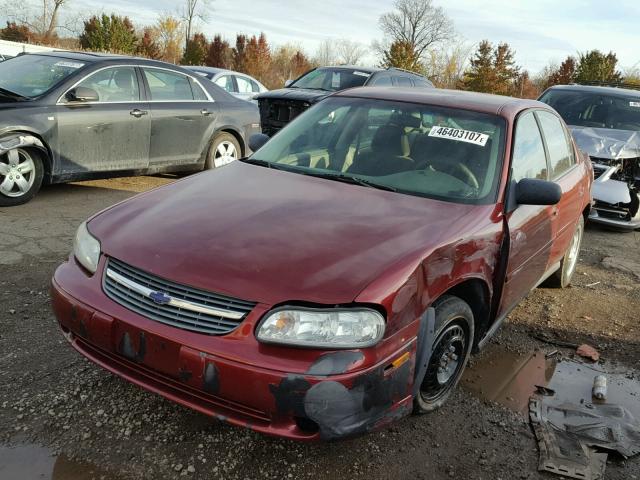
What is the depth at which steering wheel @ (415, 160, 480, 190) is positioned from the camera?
308 centimetres

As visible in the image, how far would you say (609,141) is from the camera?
750 cm

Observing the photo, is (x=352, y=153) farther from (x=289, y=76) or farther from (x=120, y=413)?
(x=289, y=76)

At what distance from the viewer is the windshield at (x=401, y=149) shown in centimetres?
310

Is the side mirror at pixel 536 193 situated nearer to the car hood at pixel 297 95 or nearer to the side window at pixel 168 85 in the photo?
the side window at pixel 168 85

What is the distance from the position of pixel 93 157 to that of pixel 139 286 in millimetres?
4361

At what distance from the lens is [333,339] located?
82.4 inches

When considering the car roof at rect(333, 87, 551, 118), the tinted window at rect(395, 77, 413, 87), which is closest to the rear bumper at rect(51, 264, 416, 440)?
the car roof at rect(333, 87, 551, 118)

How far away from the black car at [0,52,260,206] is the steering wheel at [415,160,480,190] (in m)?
4.20

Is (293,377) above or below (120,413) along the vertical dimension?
above

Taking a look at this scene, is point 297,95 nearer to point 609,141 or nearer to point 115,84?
point 115,84

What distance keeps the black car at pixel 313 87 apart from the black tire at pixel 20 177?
13.7ft

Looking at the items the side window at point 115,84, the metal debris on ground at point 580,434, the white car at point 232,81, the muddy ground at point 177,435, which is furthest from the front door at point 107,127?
the white car at point 232,81

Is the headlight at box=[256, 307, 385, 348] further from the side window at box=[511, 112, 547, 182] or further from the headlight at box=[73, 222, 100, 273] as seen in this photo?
the side window at box=[511, 112, 547, 182]

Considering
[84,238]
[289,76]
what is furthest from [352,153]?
[289,76]
